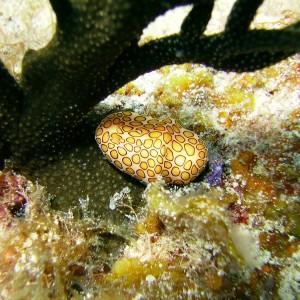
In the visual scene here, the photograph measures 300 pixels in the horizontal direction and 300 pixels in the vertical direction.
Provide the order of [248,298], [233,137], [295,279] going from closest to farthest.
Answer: [248,298]
[295,279]
[233,137]

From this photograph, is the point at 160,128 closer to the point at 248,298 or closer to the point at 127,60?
the point at 127,60

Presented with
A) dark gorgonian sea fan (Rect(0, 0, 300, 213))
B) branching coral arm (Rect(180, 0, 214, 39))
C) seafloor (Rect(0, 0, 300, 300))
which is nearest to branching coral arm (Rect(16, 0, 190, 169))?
dark gorgonian sea fan (Rect(0, 0, 300, 213))

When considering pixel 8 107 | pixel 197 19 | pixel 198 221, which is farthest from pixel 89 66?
pixel 198 221

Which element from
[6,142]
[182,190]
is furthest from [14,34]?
[182,190]

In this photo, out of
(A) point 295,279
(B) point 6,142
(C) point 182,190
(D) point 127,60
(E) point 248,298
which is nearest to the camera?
(D) point 127,60

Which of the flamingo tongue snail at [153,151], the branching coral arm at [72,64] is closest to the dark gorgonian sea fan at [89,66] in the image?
the branching coral arm at [72,64]

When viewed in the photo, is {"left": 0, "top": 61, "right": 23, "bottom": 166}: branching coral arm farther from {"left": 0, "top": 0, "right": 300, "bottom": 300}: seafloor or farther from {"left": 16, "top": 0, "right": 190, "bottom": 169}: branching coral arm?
{"left": 0, "top": 0, "right": 300, "bottom": 300}: seafloor
